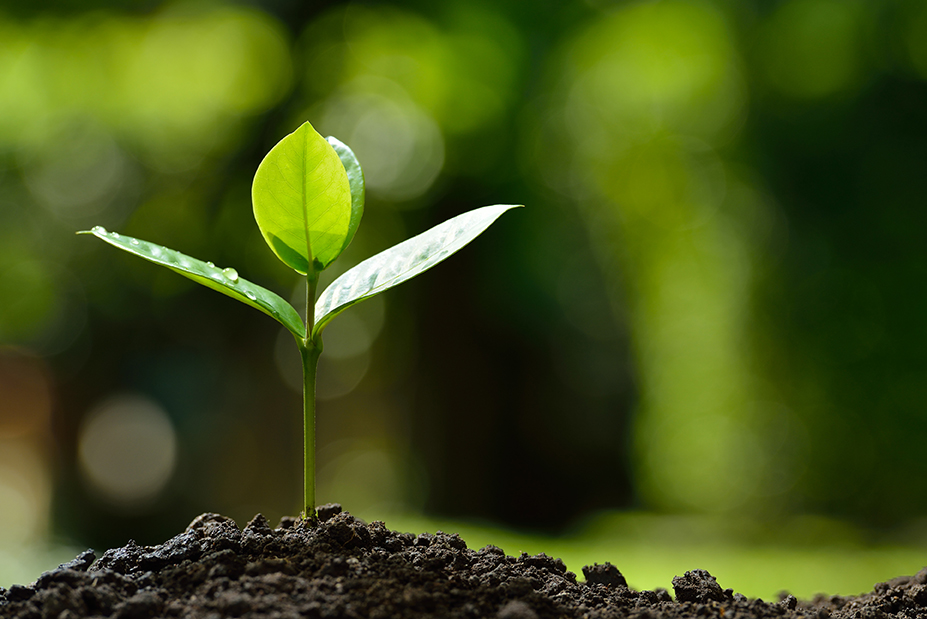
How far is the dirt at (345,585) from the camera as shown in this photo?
30.0 inches

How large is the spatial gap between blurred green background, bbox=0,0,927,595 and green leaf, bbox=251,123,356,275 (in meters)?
3.79

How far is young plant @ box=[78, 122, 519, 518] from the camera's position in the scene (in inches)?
35.0

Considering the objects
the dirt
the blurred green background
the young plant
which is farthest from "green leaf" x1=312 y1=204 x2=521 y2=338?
the blurred green background

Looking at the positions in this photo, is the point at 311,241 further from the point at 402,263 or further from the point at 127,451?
the point at 127,451

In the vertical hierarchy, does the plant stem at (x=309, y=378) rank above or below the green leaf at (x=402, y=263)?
below

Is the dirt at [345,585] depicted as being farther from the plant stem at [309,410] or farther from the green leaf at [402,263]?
the green leaf at [402,263]

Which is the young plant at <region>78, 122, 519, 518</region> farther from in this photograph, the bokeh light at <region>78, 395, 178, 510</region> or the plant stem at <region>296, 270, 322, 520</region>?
the bokeh light at <region>78, 395, 178, 510</region>

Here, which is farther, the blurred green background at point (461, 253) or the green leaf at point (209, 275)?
the blurred green background at point (461, 253)

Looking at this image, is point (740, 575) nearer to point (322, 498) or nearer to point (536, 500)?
point (536, 500)

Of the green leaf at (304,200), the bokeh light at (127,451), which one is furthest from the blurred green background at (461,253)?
the green leaf at (304,200)

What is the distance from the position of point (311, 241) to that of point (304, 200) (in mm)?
68

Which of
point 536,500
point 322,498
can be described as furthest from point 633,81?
point 322,498

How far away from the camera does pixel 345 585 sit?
2.62 ft

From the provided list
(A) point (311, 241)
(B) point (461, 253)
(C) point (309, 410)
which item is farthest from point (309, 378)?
(B) point (461, 253)
